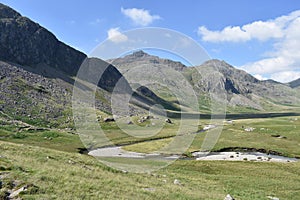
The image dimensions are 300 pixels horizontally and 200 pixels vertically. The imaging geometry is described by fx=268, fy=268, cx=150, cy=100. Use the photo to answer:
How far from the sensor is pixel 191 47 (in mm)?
24406

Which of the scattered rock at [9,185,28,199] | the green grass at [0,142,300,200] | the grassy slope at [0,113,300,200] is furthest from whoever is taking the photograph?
the grassy slope at [0,113,300,200]

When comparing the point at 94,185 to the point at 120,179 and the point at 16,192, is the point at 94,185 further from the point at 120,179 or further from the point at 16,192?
the point at 16,192

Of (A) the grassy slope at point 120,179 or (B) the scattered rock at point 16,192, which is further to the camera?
(A) the grassy slope at point 120,179

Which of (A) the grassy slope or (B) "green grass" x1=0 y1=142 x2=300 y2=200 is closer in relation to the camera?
(B) "green grass" x1=0 y1=142 x2=300 y2=200

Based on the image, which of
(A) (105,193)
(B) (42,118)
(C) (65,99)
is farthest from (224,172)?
(C) (65,99)

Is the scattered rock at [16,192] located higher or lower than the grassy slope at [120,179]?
higher

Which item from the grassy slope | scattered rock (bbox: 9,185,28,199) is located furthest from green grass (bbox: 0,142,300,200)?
scattered rock (bbox: 9,185,28,199)

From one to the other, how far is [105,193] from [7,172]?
7516 millimetres

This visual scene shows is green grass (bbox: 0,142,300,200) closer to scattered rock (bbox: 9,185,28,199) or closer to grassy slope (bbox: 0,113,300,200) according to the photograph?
grassy slope (bbox: 0,113,300,200)

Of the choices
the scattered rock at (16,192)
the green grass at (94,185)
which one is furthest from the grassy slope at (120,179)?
the scattered rock at (16,192)

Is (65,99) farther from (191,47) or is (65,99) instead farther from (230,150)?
(191,47)

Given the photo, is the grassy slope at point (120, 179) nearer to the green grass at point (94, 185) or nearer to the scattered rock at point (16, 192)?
the green grass at point (94, 185)

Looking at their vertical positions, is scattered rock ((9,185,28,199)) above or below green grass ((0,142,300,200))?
above

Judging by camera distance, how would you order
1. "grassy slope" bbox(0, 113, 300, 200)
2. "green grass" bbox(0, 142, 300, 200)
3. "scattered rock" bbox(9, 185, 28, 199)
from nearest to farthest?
1. "scattered rock" bbox(9, 185, 28, 199)
2. "green grass" bbox(0, 142, 300, 200)
3. "grassy slope" bbox(0, 113, 300, 200)
